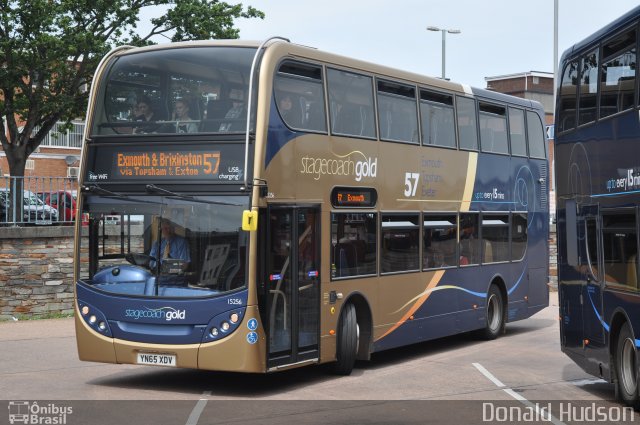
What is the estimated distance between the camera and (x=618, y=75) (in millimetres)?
12164

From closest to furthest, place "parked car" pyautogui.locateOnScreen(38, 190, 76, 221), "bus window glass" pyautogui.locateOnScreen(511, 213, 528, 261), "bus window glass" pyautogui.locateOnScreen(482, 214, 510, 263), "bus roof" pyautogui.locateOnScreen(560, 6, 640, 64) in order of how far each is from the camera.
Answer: "bus roof" pyautogui.locateOnScreen(560, 6, 640, 64) → "bus window glass" pyautogui.locateOnScreen(482, 214, 510, 263) → "bus window glass" pyautogui.locateOnScreen(511, 213, 528, 261) → "parked car" pyautogui.locateOnScreen(38, 190, 76, 221)

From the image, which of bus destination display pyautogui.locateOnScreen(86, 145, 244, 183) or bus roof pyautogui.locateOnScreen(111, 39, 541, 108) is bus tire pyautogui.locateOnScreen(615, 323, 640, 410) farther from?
bus roof pyautogui.locateOnScreen(111, 39, 541, 108)

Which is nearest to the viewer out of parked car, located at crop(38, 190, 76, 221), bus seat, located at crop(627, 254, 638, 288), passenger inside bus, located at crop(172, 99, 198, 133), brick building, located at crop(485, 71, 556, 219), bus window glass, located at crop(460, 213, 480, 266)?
bus seat, located at crop(627, 254, 638, 288)

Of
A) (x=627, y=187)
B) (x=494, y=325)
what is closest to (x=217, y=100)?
(x=627, y=187)

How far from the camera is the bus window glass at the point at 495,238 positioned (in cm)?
1931

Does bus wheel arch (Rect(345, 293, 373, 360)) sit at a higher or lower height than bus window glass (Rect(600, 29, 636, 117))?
lower

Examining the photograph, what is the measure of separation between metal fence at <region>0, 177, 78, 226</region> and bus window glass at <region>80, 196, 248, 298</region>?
834 cm

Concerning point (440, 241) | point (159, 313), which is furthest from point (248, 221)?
point (440, 241)

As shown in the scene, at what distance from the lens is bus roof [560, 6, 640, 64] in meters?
11.9

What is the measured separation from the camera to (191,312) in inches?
493

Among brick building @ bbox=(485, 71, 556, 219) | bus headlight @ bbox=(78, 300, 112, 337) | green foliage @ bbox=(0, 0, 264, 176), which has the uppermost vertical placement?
brick building @ bbox=(485, 71, 556, 219)

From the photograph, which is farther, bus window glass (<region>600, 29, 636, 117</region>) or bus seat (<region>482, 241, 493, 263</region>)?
bus seat (<region>482, 241, 493, 263</region>)

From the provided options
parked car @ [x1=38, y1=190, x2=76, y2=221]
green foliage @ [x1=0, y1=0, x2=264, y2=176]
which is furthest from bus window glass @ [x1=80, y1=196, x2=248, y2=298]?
green foliage @ [x1=0, y1=0, x2=264, y2=176]

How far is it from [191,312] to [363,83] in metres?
4.64
